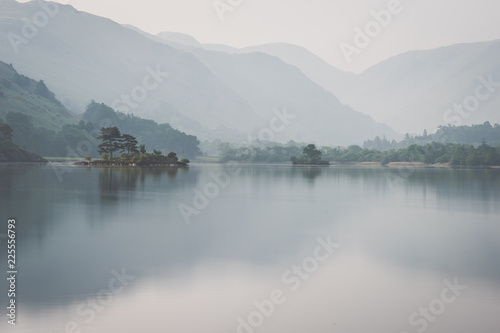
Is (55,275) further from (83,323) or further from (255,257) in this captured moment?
(255,257)

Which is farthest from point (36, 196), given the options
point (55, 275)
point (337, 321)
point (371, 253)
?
point (337, 321)

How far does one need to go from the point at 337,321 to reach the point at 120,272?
6.52 metres

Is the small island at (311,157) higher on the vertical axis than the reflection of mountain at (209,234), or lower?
higher

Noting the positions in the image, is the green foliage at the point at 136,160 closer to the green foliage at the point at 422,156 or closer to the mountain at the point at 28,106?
the green foliage at the point at 422,156

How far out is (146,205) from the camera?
28.8m
